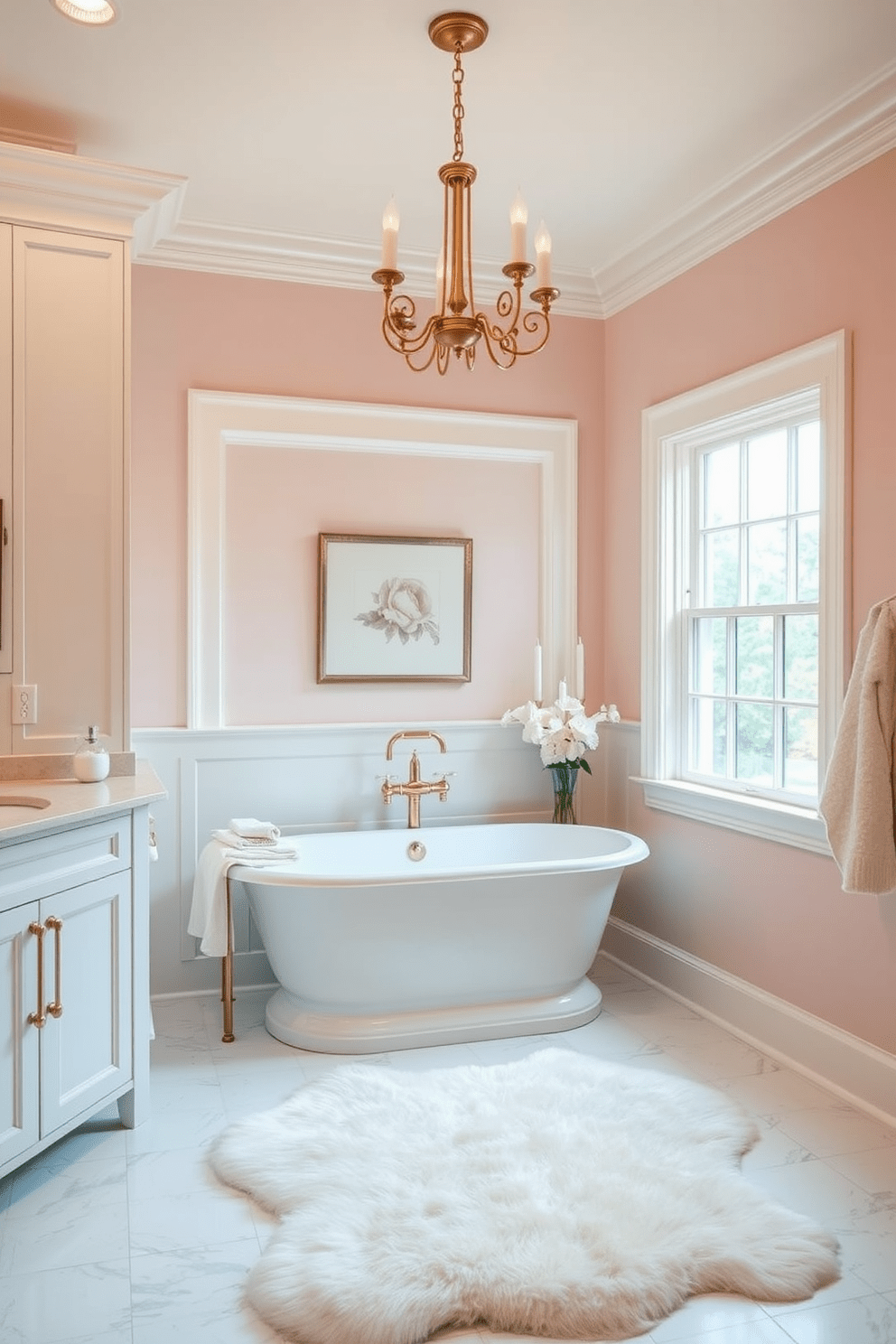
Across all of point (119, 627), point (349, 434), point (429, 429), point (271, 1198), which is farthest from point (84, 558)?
point (271, 1198)

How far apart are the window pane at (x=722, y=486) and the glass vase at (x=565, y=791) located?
1.07 meters

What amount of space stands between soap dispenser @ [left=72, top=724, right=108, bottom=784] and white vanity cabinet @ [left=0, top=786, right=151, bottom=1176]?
254mm

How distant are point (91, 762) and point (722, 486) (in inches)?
90.9

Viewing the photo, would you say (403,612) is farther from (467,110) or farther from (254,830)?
(467,110)

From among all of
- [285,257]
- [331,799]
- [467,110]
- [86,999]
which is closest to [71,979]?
[86,999]

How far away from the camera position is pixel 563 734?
3895 mm

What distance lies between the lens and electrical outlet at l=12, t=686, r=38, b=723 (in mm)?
2922

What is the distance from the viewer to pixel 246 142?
9.96 feet

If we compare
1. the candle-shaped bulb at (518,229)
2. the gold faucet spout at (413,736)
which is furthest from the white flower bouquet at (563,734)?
the candle-shaped bulb at (518,229)

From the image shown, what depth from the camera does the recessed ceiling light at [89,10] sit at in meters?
2.34

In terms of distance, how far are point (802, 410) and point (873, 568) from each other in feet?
2.10

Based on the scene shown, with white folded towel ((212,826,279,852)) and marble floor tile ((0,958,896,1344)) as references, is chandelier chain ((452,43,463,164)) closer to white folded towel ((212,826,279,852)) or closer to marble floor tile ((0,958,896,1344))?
white folded towel ((212,826,279,852))

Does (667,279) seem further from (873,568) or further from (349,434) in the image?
(873,568)

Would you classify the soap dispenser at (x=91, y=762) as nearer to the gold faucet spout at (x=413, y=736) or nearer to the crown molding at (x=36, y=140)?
the gold faucet spout at (x=413, y=736)
